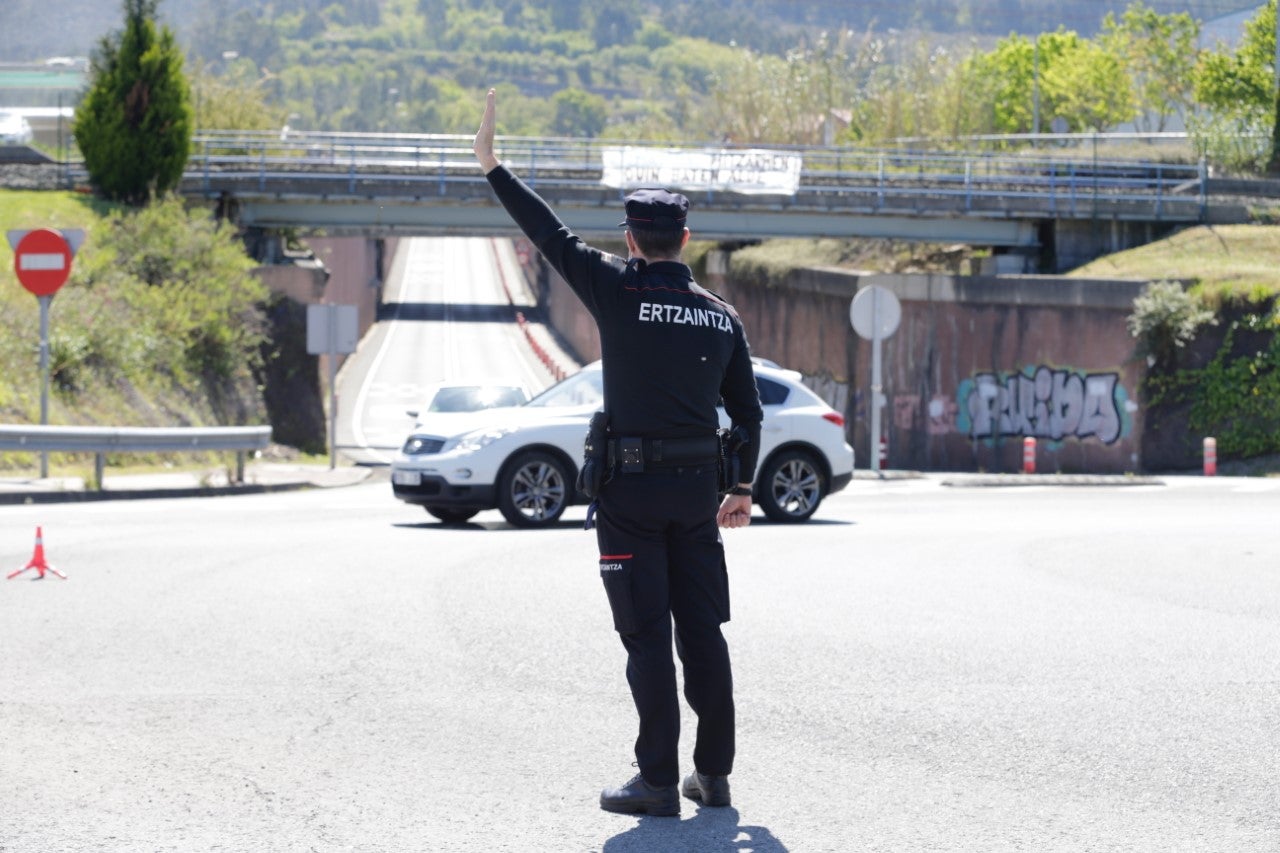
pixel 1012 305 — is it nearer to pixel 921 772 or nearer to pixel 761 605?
pixel 761 605

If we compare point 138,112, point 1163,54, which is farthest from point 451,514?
point 1163,54

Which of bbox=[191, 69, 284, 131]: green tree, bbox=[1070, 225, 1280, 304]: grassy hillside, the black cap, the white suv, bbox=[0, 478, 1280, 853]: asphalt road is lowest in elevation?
bbox=[0, 478, 1280, 853]: asphalt road

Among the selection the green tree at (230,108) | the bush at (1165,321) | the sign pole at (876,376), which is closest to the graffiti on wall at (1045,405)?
the bush at (1165,321)

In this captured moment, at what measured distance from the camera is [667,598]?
5.87 meters

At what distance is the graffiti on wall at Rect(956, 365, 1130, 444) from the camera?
34.5 m

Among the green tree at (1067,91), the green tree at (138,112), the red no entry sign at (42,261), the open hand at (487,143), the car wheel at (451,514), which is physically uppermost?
the green tree at (1067,91)

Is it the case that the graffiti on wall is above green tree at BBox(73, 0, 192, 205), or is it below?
below

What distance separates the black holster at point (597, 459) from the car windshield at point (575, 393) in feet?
37.4

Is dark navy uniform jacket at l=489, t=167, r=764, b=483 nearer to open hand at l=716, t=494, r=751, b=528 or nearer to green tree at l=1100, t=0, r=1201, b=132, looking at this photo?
open hand at l=716, t=494, r=751, b=528

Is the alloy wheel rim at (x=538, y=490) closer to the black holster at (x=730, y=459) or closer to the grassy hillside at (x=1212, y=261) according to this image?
the black holster at (x=730, y=459)

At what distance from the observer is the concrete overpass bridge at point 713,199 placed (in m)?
44.1

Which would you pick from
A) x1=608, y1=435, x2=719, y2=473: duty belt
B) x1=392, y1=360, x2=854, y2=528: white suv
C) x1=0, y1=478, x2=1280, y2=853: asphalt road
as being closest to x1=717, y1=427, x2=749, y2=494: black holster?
x1=608, y1=435, x2=719, y2=473: duty belt

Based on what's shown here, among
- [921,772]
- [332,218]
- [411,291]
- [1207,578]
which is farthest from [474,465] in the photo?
[411,291]

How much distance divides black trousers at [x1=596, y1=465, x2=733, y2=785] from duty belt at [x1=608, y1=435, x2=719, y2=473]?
0.03 m
